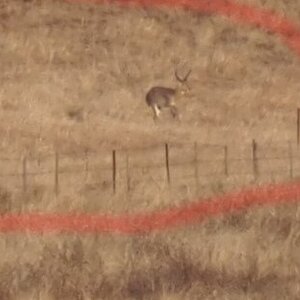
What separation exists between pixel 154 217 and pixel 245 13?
0.58m

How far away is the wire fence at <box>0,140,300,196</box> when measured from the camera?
1901mm

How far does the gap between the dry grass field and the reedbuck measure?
19 mm

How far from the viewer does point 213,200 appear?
6.33ft

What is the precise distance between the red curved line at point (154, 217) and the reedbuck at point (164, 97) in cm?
25

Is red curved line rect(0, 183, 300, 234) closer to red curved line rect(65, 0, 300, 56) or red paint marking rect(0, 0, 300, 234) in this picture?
red paint marking rect(0, 0, 300, 234)

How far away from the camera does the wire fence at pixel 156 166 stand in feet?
6.24

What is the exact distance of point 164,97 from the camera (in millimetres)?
1914

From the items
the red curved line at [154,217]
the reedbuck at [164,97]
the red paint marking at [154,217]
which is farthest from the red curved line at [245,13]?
the red curved line at [154,217]

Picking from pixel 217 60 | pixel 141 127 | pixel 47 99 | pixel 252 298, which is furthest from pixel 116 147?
pixel 252 298

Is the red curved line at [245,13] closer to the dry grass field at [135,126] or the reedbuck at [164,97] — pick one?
the dry grass field at [135,126]

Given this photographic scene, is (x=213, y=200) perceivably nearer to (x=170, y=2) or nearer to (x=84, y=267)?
(x=84, y=267)

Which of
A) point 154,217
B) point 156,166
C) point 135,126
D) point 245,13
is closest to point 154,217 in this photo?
point 154,217

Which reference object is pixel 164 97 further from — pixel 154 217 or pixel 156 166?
pixel 154 217

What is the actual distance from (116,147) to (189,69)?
274mm
